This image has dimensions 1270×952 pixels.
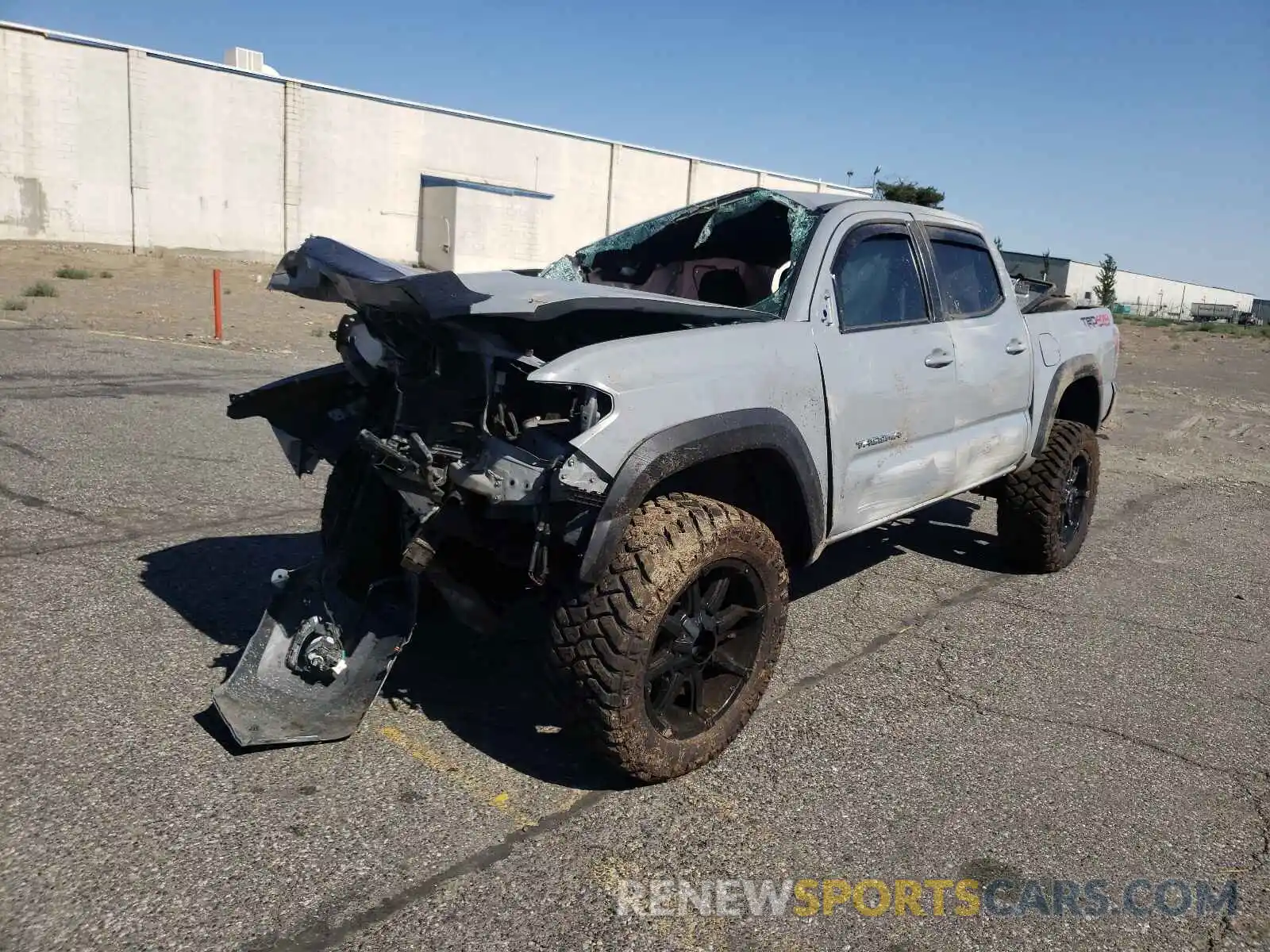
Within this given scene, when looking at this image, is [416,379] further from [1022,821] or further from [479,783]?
[1022,821]

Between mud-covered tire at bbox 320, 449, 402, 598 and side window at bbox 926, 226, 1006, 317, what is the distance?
9.27 ft

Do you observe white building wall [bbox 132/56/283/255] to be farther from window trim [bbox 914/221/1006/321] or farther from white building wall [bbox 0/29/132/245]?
window trim [bbox 914/221/1006/321]

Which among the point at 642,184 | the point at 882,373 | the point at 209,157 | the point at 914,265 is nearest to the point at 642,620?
the point at 882,373

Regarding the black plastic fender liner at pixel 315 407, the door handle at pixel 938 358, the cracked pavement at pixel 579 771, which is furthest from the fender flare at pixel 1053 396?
the black plastic fender liner at pixel 315 407

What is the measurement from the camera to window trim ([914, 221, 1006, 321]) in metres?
4.95

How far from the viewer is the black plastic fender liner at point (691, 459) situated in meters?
3.06

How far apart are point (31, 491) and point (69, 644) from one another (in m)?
2.45

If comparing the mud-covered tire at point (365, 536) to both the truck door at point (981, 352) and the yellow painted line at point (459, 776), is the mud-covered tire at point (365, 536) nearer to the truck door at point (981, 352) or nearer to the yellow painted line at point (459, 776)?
the yellow painted line at point (459, 776)

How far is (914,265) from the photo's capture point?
486cm

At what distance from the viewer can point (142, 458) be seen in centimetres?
713

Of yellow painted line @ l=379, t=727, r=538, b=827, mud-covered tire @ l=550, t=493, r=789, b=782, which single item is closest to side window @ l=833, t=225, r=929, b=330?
mud-covered tire @ l=550, t=493, r=789, b=782

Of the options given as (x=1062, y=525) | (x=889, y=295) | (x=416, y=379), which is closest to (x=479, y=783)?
(x=416, y=379)

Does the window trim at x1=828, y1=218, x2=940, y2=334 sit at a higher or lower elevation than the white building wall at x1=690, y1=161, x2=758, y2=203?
lower

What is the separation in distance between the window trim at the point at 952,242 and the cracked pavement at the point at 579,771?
5.12 feet
